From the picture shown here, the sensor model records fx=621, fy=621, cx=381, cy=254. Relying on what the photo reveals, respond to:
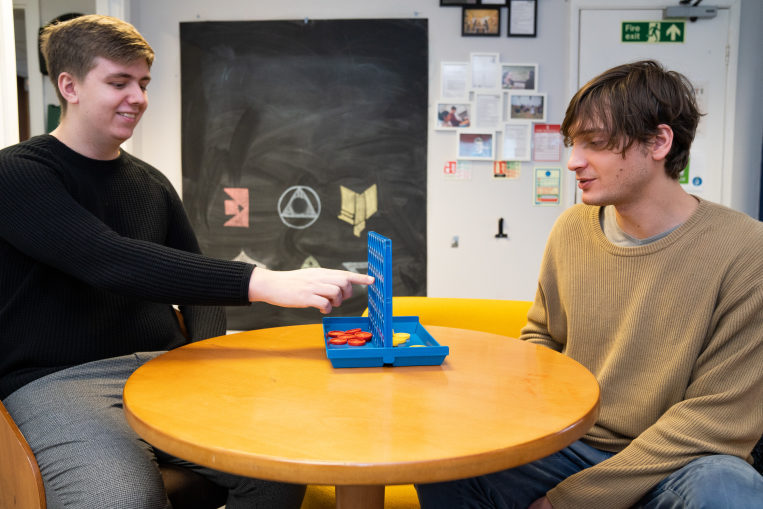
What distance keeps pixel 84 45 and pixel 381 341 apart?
1.04 m

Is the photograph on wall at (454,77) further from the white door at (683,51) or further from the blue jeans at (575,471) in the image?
the blue jeans at (575,471)

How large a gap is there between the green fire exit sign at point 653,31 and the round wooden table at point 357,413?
2.72m

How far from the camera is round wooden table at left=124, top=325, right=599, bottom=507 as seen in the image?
79 centimetres

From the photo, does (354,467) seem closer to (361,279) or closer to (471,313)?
(361,279)

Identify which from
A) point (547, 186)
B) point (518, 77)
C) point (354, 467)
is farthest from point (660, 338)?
point (518, 77)

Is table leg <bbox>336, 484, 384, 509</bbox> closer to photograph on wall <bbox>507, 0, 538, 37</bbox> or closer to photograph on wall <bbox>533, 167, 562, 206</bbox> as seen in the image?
photograph on wall <bbox>533, 167, 562, 206</bbox>

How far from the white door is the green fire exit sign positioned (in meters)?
0.02

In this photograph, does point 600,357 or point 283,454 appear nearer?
point 283,454

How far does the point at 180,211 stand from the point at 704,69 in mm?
2993

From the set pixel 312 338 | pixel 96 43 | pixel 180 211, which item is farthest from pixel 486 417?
pixel 96 43

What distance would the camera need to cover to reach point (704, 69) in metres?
3.40

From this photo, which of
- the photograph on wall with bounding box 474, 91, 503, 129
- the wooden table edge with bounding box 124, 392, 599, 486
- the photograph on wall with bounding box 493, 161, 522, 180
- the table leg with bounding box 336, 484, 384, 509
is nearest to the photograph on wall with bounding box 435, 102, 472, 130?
the photograph on wall with bounding box 474, 91, 503, 129

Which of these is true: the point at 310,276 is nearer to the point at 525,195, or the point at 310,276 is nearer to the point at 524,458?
the point at 524,458

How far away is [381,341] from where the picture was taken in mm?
1209
